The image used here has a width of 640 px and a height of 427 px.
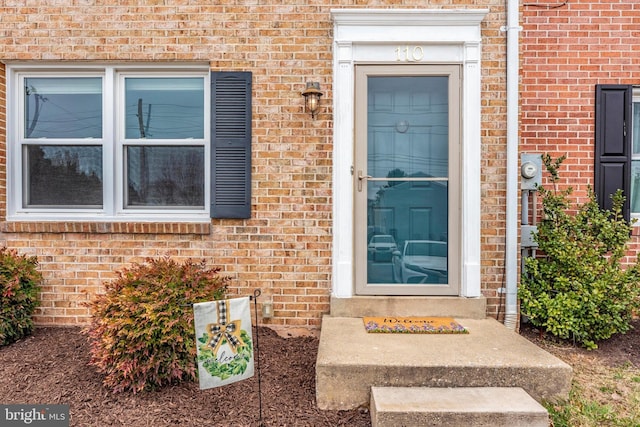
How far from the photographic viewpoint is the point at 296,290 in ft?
12.4

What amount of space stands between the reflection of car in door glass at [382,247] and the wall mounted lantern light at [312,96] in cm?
130

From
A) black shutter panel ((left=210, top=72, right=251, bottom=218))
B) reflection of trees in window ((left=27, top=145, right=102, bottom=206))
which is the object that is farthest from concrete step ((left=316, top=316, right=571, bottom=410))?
reflection of trees in window ((left=27, top=145, right=102, bottom=206))

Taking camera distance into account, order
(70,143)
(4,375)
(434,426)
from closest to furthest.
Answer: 1. (434,426)
2. (4,375)
3. (70,143)

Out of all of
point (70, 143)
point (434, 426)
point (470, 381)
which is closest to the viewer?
point (434, 426)

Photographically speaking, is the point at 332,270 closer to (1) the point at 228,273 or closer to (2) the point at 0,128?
(1) the point at 228,273

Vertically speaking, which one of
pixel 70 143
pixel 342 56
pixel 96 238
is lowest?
pixel 96 238

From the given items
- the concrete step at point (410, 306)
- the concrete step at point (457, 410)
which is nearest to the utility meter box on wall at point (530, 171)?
the concrete step at point (410, 306)

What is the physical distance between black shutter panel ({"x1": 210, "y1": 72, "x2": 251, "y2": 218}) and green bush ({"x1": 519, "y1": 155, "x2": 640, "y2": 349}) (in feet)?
8.78

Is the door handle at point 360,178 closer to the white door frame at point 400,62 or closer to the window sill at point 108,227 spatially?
the white door frame at point 400,62

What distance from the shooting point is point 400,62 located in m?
3.68

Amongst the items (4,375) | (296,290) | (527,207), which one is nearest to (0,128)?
(4,375)

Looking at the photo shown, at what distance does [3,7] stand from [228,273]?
3.21m

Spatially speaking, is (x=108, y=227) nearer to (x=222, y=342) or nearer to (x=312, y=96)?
(x=222, y=342)

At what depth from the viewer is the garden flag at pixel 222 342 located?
7.69 feet
